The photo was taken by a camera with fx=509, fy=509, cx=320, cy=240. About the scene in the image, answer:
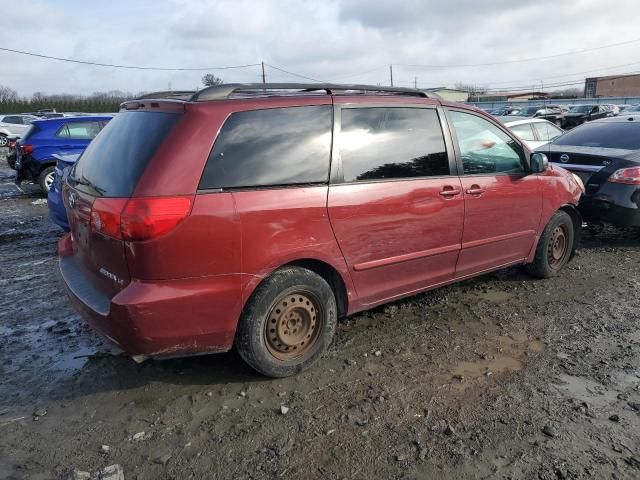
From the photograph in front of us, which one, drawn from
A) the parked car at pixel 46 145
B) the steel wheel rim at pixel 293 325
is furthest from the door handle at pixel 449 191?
the parked car at pixel 46 145

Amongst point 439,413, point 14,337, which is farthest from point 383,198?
point 14,337

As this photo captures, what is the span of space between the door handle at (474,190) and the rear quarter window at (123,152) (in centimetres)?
234

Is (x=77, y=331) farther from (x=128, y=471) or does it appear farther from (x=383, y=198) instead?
(x=383, y=198)

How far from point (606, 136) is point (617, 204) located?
1290mm

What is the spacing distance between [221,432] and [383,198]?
183 cm

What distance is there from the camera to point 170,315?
9.29ft

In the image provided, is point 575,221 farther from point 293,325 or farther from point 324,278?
point 293,325

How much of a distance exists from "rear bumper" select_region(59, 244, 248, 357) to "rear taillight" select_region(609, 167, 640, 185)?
16.9ft

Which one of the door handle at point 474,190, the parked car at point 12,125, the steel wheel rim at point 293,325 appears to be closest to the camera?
the steel wheel rim at point 293,325

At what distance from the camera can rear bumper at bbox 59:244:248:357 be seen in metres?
2.77

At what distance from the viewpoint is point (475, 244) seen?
4.27m

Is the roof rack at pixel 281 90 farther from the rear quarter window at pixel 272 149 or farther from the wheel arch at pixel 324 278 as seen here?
the wheel arch at pixel 324 278

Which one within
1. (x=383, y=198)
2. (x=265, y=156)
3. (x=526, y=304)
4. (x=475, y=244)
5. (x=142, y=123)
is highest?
(x=142, y=123)

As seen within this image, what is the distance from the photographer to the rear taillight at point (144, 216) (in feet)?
8.84
